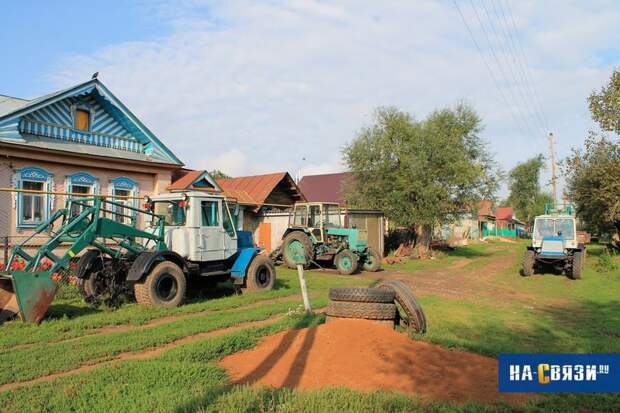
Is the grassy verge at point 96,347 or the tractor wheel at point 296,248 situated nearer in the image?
the grassy verge at point 96,347

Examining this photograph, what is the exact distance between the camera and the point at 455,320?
954 centimetres

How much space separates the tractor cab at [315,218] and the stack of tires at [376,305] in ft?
39.2

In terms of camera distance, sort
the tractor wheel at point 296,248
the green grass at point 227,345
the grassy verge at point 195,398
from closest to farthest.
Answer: the grassy verge at point 195,398 < the green grass at point 227,345 < the tractor wheel at point 296,248

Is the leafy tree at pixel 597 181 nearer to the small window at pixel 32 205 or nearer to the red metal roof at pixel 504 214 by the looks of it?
the small window at pixel 32 205

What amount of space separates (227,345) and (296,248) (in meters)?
12.9

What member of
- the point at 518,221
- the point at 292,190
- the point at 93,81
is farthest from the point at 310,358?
the point at 518,221

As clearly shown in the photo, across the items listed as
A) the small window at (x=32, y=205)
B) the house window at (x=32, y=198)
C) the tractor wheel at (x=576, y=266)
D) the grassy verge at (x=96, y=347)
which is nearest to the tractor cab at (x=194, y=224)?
the grassy verge at (x=96, y=347)

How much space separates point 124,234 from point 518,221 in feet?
270

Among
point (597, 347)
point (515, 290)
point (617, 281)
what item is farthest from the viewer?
point (617, 281)

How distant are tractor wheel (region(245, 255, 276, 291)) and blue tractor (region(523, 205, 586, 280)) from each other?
11.0 meters

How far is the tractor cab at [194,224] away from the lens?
11.6m

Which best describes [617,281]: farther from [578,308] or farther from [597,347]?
[597,347]

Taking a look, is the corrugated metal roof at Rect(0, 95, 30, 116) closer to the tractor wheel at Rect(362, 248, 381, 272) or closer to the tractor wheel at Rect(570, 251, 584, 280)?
the tractor wheel at Rect(362, 248, 381, 272)

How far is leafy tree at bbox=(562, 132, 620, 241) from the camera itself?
21.8m
